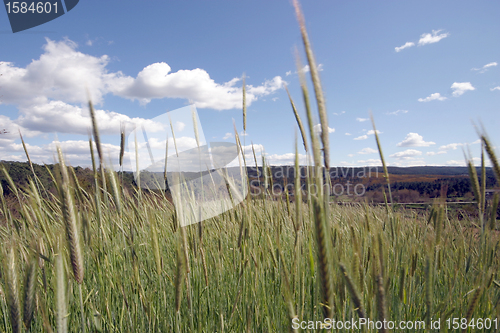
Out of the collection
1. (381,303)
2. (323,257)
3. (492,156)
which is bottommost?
(381,303)

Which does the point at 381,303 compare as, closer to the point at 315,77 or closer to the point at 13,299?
the point at 315,77

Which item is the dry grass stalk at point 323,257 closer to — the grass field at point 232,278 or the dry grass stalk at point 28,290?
the grass field at point 232,278

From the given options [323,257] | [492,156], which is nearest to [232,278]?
[323,257]

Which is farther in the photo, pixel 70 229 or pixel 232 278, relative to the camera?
pixel 232 278

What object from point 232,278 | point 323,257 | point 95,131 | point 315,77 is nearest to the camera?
point 323,257

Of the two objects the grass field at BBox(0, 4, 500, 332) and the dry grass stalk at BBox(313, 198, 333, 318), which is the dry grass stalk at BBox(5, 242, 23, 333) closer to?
the grass field at BBox(0, 4, 500, 332)

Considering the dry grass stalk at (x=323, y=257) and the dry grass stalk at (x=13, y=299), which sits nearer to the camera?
the dry grass stalk at (x=323, y=257)

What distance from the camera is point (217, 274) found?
5.41 feet

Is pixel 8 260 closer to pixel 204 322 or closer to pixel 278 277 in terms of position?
pixel 204 322

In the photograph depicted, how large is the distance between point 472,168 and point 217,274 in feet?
5.41

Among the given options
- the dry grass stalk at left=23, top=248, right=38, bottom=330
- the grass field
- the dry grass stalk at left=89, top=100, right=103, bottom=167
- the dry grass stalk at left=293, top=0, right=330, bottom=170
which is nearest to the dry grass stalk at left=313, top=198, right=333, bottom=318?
the grass field

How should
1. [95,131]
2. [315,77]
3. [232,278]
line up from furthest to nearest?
[232,278], [95,131], [315,77]

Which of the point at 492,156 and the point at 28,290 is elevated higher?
the point at 492,156

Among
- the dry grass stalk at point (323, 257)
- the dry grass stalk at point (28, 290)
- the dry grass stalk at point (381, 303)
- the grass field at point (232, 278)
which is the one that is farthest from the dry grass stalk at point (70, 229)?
the dry grass stalk at point (381, 303)
